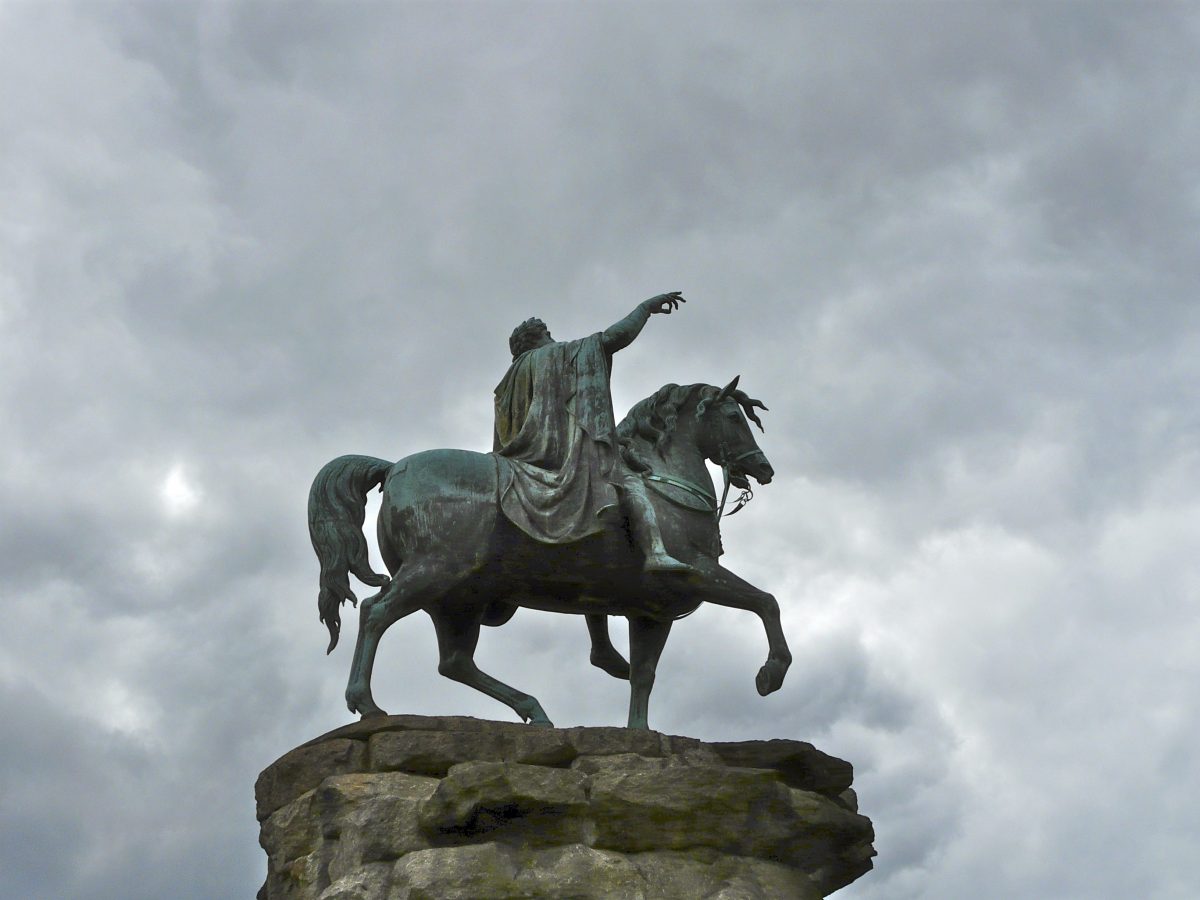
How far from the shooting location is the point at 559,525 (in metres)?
12.1

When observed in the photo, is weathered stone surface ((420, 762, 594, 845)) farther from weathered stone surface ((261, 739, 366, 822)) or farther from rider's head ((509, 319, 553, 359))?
rider's head ((509, 319, 553, 359))

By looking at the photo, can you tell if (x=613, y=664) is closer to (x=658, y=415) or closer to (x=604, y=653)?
(x=604, y=653)

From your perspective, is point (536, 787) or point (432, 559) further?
point (432, 559)

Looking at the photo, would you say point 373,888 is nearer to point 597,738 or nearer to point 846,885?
point 597,738

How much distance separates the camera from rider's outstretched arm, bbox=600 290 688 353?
43.1 feet

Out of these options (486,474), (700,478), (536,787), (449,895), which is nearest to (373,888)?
(449,895)

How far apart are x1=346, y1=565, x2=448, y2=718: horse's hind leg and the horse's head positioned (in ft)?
8.35

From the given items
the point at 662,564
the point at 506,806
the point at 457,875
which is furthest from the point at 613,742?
the point at 457,875

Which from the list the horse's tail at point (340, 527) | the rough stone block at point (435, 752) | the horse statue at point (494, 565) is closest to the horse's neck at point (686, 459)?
the horse statue at point (494, 565)

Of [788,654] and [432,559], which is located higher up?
[432,559]

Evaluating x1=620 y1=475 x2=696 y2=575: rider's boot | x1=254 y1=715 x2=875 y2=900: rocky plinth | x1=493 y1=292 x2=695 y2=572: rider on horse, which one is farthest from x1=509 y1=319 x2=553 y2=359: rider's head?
x1=254 y1=715 x2=875 y2=900: rocky plinth

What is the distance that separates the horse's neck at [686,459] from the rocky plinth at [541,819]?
2.25 m

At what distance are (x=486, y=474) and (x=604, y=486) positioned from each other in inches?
33.9

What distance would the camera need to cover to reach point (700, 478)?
42.5 ft
